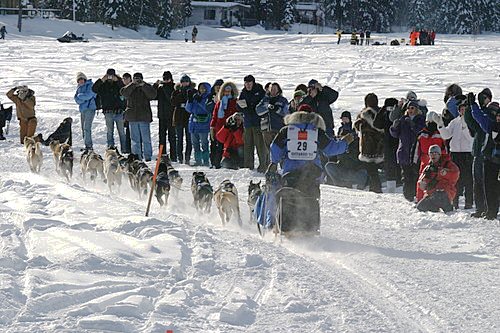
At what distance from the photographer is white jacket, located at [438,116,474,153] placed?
34.2ft

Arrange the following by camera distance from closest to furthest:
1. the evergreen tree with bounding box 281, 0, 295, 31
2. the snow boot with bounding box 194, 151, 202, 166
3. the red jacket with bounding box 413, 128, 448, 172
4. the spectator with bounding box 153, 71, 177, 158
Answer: the red jacket with bounding box 413, 128, 448, 172 < the snow boot with bounding box 194, 151, 202, 166 < the spectator with bounding box 153, 71, 177, 158 < the evergreen tree with bounding box 281, 0, 295, 31

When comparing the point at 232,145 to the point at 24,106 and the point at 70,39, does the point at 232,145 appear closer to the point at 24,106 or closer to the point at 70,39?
the point at 24,106

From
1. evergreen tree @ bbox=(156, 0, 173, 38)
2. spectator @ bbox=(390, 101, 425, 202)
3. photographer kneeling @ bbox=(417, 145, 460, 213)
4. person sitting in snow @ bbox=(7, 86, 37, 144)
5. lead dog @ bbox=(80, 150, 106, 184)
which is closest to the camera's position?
photographer kneeling @ bbox=(417, 145, 460, 213)

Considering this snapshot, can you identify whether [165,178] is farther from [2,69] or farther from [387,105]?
[2,69]

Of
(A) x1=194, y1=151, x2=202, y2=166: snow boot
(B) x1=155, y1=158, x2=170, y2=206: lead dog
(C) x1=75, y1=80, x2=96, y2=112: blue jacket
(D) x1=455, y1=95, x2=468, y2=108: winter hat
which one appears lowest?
(A) x1=194, y1=151, x2=202, y2=166: snow boot

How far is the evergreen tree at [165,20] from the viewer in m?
A: 69.2

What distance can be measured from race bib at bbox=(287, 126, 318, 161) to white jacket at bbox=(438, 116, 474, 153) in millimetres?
2850

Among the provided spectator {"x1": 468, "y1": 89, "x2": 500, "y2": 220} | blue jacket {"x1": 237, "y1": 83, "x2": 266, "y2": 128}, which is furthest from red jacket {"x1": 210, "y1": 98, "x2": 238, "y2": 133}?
spectator {"x1": 468, "y1": 89, "x2": 500, "y2": 220}

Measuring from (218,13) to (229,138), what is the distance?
74796 millimetres

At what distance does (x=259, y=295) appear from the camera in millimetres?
6066

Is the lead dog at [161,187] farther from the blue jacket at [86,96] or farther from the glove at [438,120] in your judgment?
the blue jacket at [86,96]

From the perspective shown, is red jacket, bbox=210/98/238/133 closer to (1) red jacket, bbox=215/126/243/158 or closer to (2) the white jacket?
(1) red jacket, bbox=215/126/243/158

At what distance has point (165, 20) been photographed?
69.3 m

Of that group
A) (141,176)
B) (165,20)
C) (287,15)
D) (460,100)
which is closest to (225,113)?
(141,176)
